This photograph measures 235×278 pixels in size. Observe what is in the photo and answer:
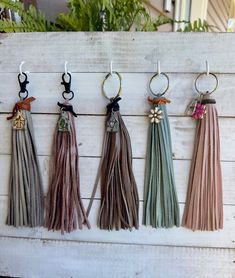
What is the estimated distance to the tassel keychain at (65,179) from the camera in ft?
2.19

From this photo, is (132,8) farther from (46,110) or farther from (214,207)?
(214,207)

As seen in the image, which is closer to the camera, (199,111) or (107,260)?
(199,111)

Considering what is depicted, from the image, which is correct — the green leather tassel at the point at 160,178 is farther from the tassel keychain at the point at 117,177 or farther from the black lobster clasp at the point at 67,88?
the black lobster clasp at the point at 67,88

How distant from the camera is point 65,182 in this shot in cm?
68

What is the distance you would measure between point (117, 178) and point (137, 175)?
5 cm

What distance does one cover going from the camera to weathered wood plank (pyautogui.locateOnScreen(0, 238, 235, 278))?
71cm

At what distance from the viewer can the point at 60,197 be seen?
2.26 ft

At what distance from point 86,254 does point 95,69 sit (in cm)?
47

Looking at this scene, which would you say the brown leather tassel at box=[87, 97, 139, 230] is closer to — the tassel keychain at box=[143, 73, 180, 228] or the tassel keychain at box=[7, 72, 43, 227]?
the tassel keychain at box=[143, 73, 180, 228]

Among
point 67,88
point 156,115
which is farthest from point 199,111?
point 67,88

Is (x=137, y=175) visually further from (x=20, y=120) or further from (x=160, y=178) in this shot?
(x=20, y=120)

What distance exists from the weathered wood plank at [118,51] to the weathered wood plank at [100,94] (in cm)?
2

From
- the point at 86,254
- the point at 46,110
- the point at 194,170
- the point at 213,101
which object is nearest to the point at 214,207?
the point at 194,170

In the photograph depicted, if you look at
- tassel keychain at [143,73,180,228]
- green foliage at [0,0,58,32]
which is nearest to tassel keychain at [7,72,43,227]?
green foliage at [0,0,58,32]
